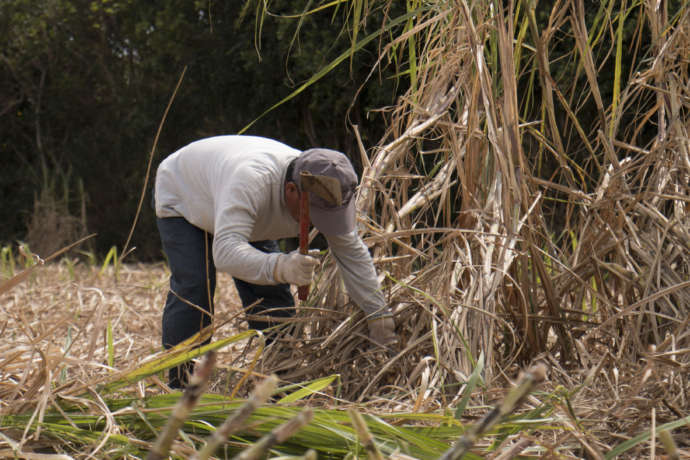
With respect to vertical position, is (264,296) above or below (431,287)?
below

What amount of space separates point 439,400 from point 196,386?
1.28 m

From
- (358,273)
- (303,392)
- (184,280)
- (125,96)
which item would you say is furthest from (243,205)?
(125,96)

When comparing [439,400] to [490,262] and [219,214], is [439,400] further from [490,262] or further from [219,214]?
[219,214]

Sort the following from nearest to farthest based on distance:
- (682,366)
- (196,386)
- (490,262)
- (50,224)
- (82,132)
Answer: (196,386), (682,366), (490,262), (50,224), (82,132)

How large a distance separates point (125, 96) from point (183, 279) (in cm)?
561

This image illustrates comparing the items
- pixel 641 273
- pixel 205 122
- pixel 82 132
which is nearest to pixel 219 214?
pixel 641 273

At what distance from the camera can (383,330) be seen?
1869 millimetres

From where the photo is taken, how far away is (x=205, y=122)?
6.73 m

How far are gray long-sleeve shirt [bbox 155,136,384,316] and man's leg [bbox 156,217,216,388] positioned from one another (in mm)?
46

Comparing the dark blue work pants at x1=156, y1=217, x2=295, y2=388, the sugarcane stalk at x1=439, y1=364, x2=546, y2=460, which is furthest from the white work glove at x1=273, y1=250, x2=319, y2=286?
the sugarcane stalk at x1=439, y1=364, x2=546, y2=460

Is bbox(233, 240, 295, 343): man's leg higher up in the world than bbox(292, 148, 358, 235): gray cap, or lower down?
lower down

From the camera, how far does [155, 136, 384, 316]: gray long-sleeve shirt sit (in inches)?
71.4

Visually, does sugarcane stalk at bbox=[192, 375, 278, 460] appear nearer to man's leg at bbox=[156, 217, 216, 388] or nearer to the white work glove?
the white work glove

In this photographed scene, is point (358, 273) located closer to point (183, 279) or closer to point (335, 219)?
point (335, 219)
